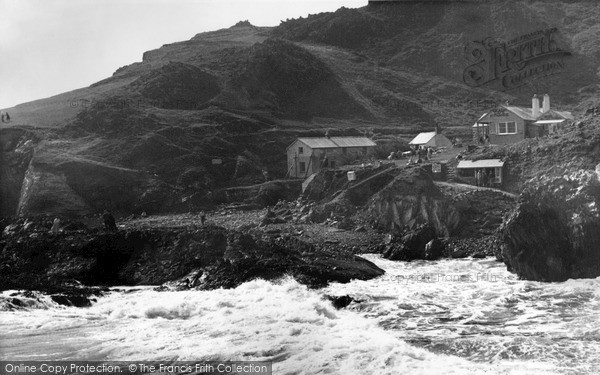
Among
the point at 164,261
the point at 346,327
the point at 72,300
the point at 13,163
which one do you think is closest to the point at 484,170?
the point at 164,261

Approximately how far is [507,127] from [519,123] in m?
0.94

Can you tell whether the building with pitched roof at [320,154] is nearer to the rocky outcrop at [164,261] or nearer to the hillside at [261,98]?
the hillside at [261,98]

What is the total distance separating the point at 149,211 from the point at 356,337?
30.6 metres

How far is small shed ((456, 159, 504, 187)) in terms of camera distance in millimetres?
43906

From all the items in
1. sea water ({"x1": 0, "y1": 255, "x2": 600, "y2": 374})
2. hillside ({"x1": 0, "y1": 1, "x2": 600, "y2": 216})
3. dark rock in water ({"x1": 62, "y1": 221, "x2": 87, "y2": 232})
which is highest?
hillside ({"x1": 0, "y1": 1, "x2": 600, "y2": 216})

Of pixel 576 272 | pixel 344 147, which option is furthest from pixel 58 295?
pixel 344 147

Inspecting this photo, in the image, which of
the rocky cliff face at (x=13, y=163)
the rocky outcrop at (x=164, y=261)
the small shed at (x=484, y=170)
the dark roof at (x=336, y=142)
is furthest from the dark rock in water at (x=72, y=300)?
the dark roof at (x=336, y=142)

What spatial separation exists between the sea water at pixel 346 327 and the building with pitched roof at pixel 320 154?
25757 mm

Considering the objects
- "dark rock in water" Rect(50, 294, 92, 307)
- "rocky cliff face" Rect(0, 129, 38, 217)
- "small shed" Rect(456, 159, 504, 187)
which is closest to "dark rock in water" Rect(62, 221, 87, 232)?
"dark rock in water" Rect(50, 294, 92, 307)

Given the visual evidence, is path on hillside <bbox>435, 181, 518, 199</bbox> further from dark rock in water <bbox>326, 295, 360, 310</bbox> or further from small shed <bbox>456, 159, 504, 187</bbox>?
dark rock in water <bbox>326, 295, 360, 310</bbox>

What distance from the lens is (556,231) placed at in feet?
96.4

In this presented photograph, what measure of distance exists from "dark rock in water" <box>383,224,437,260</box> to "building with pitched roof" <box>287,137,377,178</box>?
20.2 m

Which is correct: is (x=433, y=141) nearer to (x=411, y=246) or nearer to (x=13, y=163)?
(x=411, y=246)

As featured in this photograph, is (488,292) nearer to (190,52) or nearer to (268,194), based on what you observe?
(268,194)
